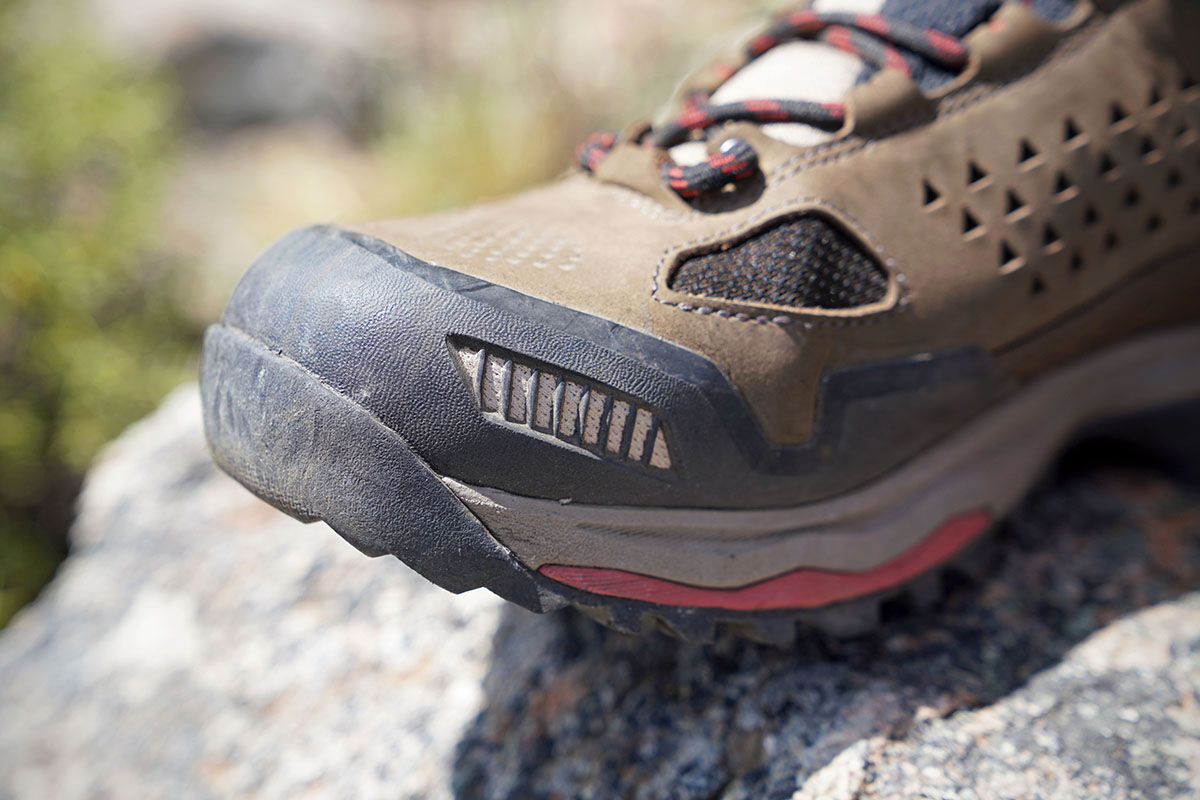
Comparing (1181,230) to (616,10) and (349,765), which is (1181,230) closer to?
(349,765)

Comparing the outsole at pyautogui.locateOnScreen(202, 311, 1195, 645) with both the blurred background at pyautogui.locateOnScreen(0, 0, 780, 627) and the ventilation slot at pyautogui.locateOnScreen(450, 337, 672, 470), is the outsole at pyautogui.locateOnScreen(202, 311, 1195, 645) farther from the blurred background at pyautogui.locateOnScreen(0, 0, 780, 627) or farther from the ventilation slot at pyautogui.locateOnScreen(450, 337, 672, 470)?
the blurred background at pyautogui.locateOnScreen(0, 0, 780, 627)

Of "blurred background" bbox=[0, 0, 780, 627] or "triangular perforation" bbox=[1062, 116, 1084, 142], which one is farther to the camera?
"blurred background" bbox=[0, 0, 780, 627]

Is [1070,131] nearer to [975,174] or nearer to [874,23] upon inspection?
[975,174]

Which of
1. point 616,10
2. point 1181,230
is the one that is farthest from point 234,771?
point 616,10

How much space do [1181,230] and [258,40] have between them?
7202 mm

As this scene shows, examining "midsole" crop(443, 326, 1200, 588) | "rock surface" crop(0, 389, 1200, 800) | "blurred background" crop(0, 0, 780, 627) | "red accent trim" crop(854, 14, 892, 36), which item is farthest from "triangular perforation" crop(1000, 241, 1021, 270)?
"blurred background" crop(0, 0, 780, 627)

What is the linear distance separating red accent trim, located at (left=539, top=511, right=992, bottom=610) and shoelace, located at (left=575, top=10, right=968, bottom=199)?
51cm

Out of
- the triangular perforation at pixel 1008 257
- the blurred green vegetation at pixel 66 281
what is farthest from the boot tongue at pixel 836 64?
the blurred green vegetation at pixel 66 281

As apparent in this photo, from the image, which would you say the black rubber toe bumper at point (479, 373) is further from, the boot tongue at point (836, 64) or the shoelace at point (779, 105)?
the boot tongue at point (836, 64)

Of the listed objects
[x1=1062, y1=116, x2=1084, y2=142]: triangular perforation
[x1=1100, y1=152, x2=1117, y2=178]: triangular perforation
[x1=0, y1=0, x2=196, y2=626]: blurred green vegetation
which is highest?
[x1=1062, y1=116, x2=1084, y2=142]: triangular perforation

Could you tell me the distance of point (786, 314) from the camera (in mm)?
1040

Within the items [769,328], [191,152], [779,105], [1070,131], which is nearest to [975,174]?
[1070,131]
